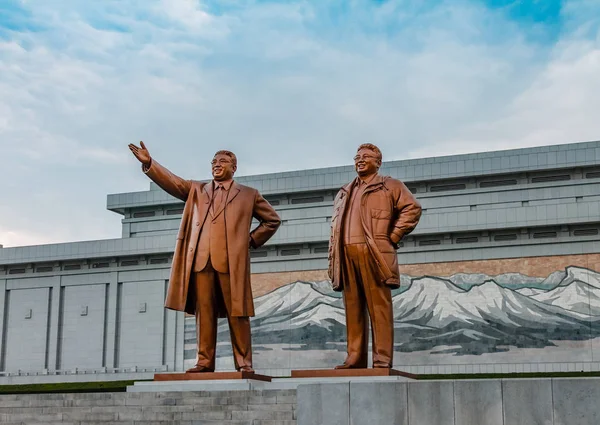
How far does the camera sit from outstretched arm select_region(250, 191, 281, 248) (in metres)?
11.3

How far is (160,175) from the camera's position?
36.4 feet

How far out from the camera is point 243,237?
36.1 feet

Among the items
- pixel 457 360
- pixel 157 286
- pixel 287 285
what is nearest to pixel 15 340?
pixel 157 286

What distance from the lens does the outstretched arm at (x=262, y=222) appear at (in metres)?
11.3

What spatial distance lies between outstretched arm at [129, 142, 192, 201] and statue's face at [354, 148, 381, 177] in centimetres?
219

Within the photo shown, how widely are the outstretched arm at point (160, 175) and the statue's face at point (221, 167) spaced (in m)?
0.37

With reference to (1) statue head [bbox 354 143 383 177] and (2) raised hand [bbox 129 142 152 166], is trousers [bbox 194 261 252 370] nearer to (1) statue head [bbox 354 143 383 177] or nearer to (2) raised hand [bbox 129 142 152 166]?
(2) raised hand [bbox 129 142 152 166]

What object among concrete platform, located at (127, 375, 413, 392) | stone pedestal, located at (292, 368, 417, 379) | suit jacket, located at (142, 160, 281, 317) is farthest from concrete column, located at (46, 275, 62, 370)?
stone pedestal, located at (292, 368, 417, 379)

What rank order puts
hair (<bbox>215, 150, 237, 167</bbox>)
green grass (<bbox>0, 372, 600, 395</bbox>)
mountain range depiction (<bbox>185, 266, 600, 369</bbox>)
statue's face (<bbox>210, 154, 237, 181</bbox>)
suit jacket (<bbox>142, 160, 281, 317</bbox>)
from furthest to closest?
mountain range depiction (<bbox>185, 266, 600, 369</bbox>)
green grass (<bbox>0, 372, 600, 395</bbox>)
hair (<bbox>215, 150, 237, 167</bbox>)
statue's face (<bbox>210, 154, 237, 181</bbox>)
suit jacket (<bbox>142, 160, 281, 317</bbox>)

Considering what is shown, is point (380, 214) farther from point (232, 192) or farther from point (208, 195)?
point (208, 195)

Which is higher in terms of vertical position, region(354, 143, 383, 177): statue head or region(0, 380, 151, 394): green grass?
region(354, 143, 383, 177): statue head

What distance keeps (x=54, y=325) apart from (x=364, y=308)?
70.1 ft

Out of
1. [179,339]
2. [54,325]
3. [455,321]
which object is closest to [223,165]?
[455,321]

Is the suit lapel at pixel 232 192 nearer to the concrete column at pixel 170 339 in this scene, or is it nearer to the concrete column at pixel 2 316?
the concrete column at pixel 170 339
